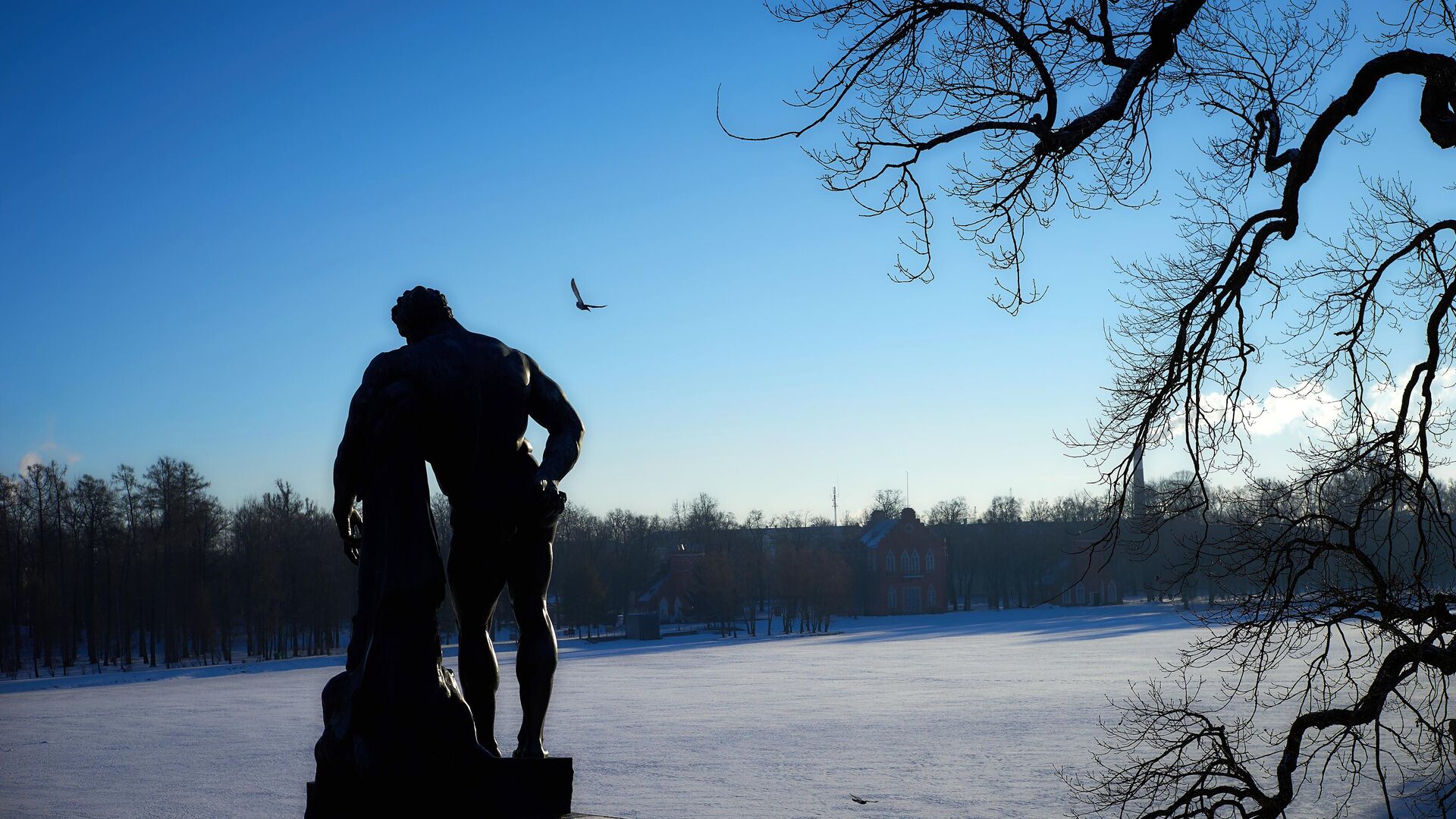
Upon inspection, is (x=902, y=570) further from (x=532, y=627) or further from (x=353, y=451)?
(x=353, y=451)

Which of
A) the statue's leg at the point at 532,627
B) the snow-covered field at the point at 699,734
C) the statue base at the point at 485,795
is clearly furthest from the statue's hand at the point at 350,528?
the snow-covered field at the point at 699,734

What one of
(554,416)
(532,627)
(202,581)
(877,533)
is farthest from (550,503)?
(877,533)

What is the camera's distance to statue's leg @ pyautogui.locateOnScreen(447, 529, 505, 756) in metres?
5.50

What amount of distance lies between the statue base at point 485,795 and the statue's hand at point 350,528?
1007 millimetres

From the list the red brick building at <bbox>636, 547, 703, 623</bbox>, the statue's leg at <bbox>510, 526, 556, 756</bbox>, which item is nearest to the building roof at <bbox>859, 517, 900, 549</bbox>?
the red brick building at <bbox>636, 547, 703, 623</bbox>

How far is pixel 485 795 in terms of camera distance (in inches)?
203

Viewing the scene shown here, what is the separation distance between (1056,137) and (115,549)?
67593 millimetres

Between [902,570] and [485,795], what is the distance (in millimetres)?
91543

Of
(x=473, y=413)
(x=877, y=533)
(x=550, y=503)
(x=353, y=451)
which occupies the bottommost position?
(x=877, y=533)

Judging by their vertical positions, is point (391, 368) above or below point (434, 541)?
above

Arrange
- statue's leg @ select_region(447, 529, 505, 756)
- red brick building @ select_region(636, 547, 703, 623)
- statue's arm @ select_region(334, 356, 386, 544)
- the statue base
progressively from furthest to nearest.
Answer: red brick building @ select_region(636, 547, 703, 623)
statue's leg @ select_region(447, 529, 505, 756)
statue's arm @ select_region(334, 356, 386, 544)
the statue base

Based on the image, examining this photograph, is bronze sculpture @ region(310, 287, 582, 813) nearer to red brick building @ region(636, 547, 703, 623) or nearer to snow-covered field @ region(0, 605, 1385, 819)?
snow-covered field @ region(0, 605, 1385, 819)

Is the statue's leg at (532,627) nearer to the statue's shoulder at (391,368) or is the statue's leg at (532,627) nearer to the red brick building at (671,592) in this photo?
the statue's shoulder at (391,368)

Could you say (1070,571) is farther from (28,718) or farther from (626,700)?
(28,718)
